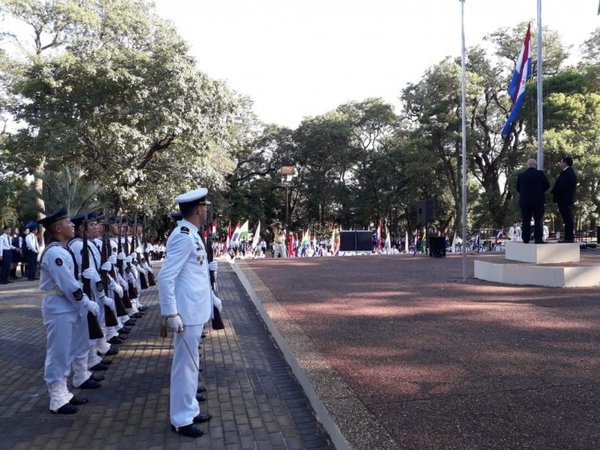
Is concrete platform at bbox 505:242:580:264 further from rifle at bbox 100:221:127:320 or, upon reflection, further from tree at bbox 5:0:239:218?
tree at bbox 5:0:239:218

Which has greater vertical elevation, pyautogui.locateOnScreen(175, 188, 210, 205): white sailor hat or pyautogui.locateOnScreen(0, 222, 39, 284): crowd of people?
pyautogui.locateOnScreen(175, 188, 210, 205): white sailor hat

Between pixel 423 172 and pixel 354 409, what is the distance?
35861mm

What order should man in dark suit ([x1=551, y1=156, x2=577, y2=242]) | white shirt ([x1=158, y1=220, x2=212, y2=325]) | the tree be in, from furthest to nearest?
1. the tree
2. man in dark suit ([x1=551, y1=156, x2=577, y2=242])
3. white shirt ([x1=158, y1=220, x2=212, y2=325])

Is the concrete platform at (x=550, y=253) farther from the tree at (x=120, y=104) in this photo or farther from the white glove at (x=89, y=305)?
the tree at (x=120, y=104)

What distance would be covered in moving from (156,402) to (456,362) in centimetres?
306

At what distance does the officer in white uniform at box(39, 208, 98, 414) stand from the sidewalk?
0.23 meters

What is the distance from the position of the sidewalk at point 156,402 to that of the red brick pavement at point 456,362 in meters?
0.38

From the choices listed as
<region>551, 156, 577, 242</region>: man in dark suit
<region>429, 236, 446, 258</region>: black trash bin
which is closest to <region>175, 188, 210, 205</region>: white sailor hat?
<region>551, 156, 577, 242</region>: man in dark suit

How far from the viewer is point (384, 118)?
43688 mm

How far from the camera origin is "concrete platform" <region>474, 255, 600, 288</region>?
10.6 meters

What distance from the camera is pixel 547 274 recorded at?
426 inches

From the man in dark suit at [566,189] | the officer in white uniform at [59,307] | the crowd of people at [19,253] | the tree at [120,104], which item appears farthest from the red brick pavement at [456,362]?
the tree at [120,104]

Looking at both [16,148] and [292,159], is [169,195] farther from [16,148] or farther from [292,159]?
[292,159]

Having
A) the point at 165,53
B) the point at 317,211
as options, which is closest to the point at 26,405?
the point at 165,53
